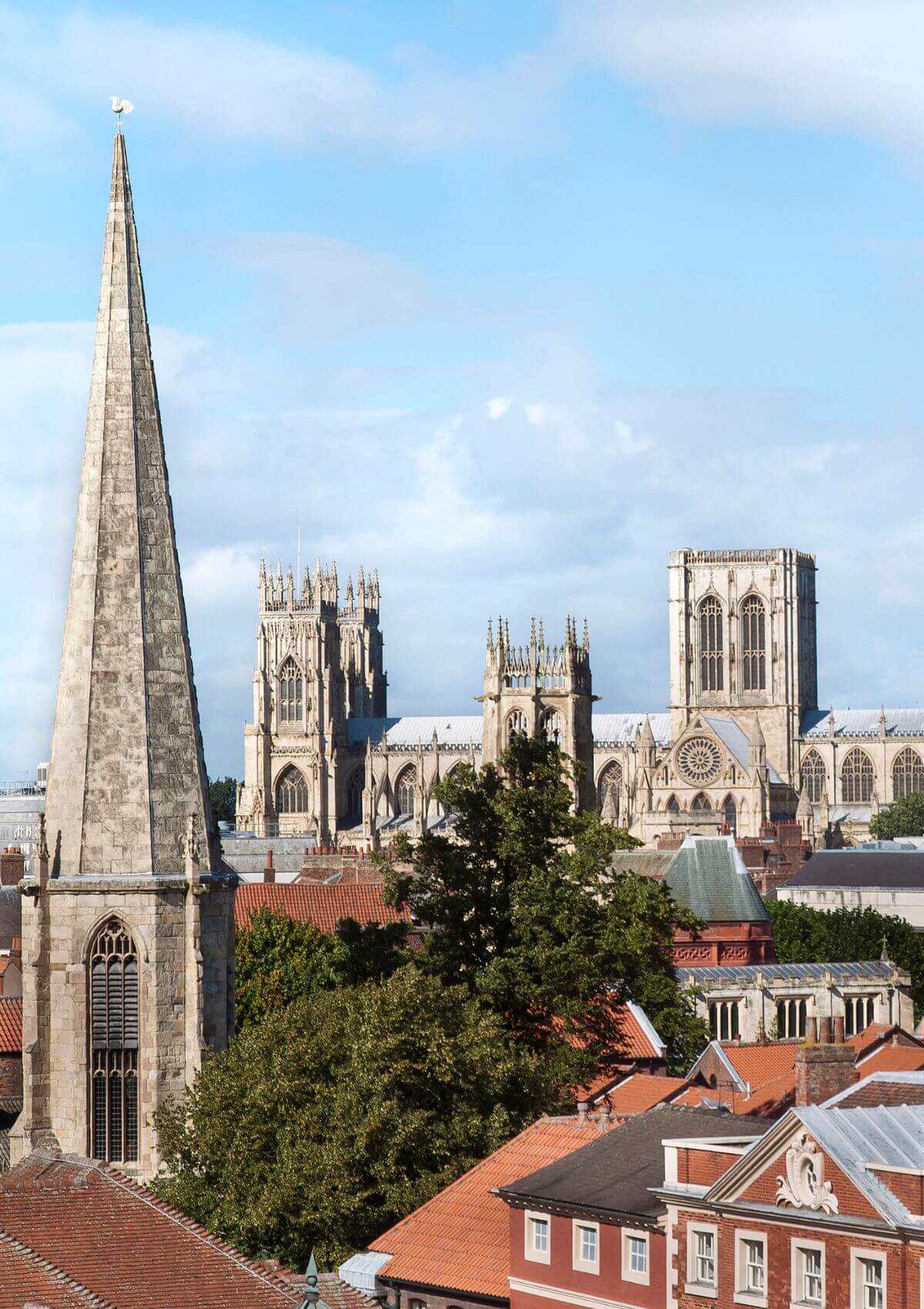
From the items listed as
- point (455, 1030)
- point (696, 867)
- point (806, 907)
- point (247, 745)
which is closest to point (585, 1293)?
point (455, 1030)

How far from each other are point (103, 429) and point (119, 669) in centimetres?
358

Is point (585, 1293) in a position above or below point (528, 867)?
below

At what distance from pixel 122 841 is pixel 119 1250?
9.70 m

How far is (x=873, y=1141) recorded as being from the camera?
28250 millimetres

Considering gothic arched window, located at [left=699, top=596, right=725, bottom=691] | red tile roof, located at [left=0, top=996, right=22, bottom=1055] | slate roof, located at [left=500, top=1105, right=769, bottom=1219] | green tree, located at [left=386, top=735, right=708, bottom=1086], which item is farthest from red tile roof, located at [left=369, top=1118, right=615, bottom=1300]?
gothic arched window, located at [left=699, top=596, right=725, bottom=691]

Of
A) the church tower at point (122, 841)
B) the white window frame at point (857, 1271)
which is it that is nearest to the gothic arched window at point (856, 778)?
the church tower at point (122, 841)

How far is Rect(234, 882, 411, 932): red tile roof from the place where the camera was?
240 feet

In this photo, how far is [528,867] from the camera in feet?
137

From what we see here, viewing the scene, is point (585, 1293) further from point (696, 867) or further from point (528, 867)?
point (696, 867)

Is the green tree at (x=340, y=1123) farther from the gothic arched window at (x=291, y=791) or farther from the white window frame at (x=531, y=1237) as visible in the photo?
the gothic arched window at (x=291, y=791)

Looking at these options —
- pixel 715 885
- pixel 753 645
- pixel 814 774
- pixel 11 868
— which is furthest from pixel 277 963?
pixel 753 645

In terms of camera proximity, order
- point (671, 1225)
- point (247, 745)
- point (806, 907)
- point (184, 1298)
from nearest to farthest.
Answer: point (184, 1298), point (671, 1225), point (806, 907), point (247, 745)

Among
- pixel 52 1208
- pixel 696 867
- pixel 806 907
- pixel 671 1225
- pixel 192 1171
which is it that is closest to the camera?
pixel 52 1208

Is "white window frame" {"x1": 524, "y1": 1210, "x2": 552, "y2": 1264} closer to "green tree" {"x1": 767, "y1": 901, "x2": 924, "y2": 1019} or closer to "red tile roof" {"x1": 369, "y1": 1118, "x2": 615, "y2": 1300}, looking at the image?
"red tile roof" {"x1": 369, "y1": 1118, "x2": 615, "y2": 1300}
